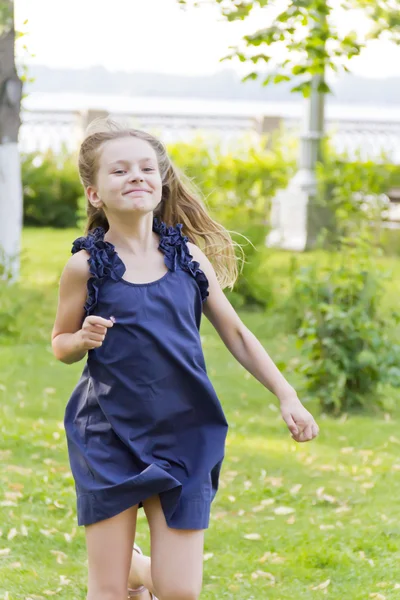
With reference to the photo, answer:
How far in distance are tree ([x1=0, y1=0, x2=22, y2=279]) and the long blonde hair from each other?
17.2 ft

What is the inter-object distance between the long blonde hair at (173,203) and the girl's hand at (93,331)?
1.70ft

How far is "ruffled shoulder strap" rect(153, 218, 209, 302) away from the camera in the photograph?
9.04 feet

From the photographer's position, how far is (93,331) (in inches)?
96.4

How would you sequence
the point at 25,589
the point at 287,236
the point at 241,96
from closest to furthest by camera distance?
1. the point at 25,589
2. the point at 287,236
3. the point at 241,96

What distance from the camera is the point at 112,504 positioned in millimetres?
2572

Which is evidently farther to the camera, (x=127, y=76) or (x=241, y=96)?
(x=241, y=96)

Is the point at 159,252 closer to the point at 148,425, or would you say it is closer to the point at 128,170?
the point at 128,170

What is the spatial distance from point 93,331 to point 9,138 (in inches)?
251

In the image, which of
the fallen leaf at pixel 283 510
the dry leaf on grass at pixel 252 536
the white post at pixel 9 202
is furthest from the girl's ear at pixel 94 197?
the white post at pixel 9 202

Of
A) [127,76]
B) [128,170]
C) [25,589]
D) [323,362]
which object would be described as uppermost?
[127,76]

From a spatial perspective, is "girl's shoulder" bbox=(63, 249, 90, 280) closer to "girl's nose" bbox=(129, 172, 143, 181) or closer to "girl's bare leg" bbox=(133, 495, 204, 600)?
"girl's nose" bbox=(129, 172, 143, 181)

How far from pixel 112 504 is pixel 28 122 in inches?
670

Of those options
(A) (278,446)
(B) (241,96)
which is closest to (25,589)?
(A) (278,446)

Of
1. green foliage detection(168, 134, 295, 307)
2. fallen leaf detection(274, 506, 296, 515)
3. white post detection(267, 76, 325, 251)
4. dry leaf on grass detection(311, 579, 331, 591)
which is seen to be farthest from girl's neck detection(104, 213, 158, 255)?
white post detection(267, 76, 325, 251)
